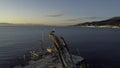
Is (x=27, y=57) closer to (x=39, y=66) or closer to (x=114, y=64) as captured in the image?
(x=39, y=66)

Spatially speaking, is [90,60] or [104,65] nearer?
[104,65]

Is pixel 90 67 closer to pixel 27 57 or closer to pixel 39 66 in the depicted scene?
pixel 39 66

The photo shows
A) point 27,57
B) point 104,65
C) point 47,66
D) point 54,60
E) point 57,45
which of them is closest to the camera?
point 57,45

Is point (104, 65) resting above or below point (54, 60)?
below

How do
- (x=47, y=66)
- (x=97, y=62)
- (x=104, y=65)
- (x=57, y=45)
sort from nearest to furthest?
(x=57, y=45)
(x=47, y=66)
(x=104, y=65)
(x=97, y=62)

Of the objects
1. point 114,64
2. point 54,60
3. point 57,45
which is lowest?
point 114,64

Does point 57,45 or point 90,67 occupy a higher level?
point 57,45

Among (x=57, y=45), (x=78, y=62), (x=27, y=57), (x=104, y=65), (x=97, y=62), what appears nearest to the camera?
(x=57, y=45)

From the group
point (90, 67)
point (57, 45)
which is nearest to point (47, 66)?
point (90, 67)

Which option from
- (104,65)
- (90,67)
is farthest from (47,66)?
(104,65)
